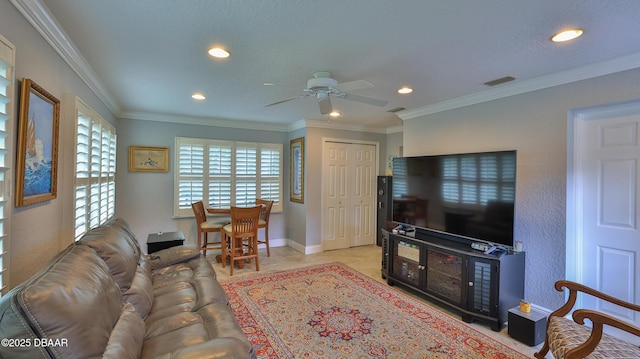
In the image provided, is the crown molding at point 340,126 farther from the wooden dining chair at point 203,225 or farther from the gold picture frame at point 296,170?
the wooden dining chair at point 203,225

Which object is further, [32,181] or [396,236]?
[396,236]

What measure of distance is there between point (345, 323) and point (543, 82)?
2942 mm

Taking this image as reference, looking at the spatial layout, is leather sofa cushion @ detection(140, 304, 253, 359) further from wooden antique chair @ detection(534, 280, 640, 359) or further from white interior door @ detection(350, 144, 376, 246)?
white interior door @ detection(350, 144, 376, 246)

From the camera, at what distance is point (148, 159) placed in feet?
15.6

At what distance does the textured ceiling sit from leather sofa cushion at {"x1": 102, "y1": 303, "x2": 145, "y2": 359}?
5.64 ft

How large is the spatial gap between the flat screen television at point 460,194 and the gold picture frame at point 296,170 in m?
1.90

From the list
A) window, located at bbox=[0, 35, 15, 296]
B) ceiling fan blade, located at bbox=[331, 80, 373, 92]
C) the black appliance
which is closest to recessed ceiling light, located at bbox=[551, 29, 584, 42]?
ceiling fan blade, located at bbox=[331, 80, 373, 92]

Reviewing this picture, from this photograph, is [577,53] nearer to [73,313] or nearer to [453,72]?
[453,72]

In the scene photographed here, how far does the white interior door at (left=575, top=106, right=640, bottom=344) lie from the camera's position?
8.16 feet

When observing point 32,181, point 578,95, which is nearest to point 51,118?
A: point 32,181

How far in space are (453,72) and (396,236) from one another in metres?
1.96

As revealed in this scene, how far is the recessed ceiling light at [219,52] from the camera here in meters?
2.30

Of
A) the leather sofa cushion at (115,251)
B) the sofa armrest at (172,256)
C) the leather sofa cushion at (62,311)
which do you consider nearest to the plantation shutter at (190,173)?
the sofa armrest at (172,256)

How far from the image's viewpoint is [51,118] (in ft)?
6.65
